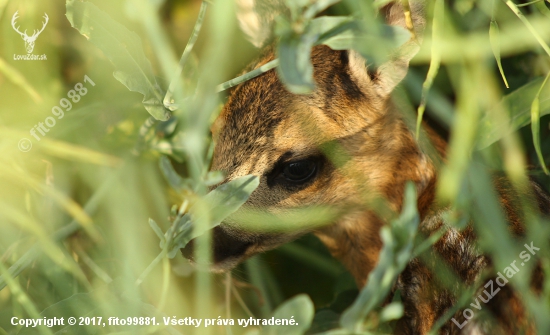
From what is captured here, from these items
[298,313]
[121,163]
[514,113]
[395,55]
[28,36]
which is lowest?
[298,313]

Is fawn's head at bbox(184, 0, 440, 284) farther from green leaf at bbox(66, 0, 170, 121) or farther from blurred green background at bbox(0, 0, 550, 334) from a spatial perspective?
green leaf at bbox(66, 0, 170, 121)

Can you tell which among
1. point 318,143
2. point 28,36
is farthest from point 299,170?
point 28,36

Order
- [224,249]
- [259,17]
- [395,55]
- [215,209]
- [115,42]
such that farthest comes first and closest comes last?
[259,17], [224,249], [395,55], [115,42], [215,209]

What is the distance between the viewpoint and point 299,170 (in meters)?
2.30

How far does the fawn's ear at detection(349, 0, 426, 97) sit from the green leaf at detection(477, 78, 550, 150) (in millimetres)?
408

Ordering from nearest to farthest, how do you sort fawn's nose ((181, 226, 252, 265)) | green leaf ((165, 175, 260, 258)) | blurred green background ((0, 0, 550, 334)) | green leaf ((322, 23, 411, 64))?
green leaf ((322, 23, 411, 64))
green leaf ((165, 175, 260, 258))
fawn's nose ((181, 226, 252, 265))
blurred green background ((0, 0, 550, 334))

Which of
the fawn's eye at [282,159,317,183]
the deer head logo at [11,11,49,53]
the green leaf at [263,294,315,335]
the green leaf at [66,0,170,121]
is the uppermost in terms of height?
the deer head logo at [11,11,49,53]

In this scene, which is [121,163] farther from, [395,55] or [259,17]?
[395,55]

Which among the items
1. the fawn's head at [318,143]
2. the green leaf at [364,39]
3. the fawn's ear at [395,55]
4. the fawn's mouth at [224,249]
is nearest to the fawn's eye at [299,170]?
the fawn's head at [318,143]

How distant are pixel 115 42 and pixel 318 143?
0.90 meters

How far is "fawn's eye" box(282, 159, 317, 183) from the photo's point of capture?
2.29m

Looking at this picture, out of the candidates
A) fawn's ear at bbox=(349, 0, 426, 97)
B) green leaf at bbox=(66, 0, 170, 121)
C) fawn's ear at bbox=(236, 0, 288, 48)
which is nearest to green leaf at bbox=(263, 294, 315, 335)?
green leaf at bbox=(66, 0, 170, 121)

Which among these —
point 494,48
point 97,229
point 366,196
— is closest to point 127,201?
point 97,229

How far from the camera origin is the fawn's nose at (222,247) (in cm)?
223
